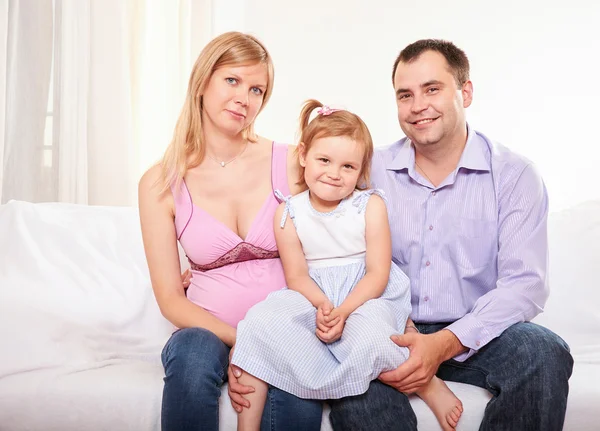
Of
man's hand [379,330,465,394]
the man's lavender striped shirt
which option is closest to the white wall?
the man's lavender striped shirt

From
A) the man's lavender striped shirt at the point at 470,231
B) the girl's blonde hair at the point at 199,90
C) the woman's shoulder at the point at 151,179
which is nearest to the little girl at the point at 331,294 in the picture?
the man's lavender striped shirt at the point at 470,231

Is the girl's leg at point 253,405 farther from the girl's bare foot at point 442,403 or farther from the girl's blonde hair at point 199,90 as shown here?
the girl's blonde hair at point 199,90

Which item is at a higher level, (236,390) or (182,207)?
(182,207)

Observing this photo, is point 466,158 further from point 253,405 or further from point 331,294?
point 253,405

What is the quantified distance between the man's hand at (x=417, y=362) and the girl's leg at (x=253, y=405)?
0.28 m

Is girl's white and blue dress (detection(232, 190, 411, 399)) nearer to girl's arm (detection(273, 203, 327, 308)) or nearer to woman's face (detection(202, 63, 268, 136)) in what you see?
girl's arm (detection(273, 203, 327, 308))

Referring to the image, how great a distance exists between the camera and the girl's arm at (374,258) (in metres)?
1.75

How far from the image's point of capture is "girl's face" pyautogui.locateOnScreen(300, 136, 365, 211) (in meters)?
1.82

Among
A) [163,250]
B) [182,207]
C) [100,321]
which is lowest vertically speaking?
[100,321]

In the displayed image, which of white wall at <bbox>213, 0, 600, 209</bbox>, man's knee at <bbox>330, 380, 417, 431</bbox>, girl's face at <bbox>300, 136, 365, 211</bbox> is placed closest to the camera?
man's knee at <bbox>330, 380, 417, 431</bbox>

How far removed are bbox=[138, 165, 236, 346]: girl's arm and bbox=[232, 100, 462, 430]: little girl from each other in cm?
25

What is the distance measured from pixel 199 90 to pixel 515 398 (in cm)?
117

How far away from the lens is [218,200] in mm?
1972

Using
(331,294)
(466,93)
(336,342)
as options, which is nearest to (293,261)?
(331,294)
